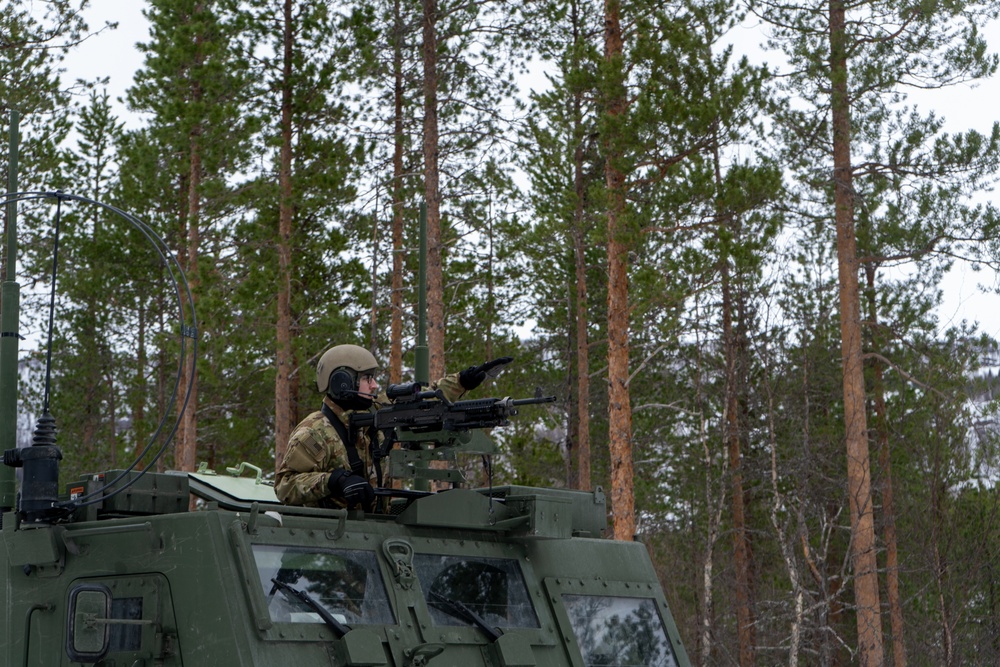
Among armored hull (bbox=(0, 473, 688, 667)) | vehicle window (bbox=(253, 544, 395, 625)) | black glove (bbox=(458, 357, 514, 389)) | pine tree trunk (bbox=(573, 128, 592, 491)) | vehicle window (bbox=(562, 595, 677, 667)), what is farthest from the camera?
pine tree trunk (bbox=(573, 128, 592, 491))

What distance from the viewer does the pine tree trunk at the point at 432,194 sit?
1848 centimetres

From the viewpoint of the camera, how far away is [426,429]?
6.08m

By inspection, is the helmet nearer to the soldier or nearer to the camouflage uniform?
the soldier

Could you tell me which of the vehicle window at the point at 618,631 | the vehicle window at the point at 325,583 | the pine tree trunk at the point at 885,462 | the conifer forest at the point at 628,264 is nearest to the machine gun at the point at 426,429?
the vehicle window at the point at 325,583

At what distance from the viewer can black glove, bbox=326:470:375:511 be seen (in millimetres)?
5938

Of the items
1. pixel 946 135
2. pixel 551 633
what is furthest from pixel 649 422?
pixel 551 633

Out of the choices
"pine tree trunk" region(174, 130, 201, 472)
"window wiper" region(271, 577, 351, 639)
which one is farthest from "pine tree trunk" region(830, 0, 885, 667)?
"window wiper" region(271, 577, 351, 639)

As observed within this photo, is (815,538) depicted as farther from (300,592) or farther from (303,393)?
(300,592)

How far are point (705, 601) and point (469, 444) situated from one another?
16320 millimetres

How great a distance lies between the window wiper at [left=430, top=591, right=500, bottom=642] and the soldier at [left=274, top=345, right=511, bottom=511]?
1.83ft

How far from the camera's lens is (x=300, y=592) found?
5.46 m

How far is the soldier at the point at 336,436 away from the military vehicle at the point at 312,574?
253 mm

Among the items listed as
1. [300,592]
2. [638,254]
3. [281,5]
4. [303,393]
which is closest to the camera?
[300,592]

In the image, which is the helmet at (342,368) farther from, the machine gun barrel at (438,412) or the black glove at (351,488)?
the black glove at (351,488)
